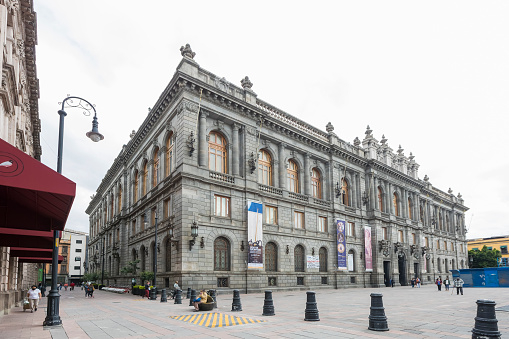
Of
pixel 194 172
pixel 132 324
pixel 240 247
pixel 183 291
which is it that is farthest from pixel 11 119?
pixel 240 247

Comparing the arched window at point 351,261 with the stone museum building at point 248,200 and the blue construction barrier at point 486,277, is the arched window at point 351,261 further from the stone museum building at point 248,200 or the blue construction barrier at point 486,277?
the blue construction barrier at point 486,277

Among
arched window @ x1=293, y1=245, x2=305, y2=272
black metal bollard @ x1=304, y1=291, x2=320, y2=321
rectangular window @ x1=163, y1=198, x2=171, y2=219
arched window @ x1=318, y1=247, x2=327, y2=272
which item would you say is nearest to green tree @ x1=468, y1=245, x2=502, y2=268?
arched window @ x1=318, y1=247, x2=327, y2=272

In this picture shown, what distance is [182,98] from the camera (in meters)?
28.9

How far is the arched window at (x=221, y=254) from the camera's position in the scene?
2883cm

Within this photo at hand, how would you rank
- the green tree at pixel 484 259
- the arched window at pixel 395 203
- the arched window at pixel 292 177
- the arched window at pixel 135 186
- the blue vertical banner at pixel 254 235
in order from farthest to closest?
the green tree at pixel 484 259 → the arched window at pixel 395 203 → the arched window at pixel 135 186 → the arched window at pixel 292 177 → the blue vertical banner at pixel 254 235

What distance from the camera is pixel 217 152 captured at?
3158cm

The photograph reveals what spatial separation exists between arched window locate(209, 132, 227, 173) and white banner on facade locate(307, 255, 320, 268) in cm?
1209

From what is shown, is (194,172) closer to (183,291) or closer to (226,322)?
(183,291)

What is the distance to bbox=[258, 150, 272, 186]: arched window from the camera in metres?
34.5

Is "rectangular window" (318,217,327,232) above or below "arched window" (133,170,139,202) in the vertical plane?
below

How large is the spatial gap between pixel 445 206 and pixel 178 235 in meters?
58.8

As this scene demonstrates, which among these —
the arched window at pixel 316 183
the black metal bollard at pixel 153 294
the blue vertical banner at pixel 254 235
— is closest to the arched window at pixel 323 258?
the arched window at pixel 316 183

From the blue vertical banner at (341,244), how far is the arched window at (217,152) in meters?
15.0

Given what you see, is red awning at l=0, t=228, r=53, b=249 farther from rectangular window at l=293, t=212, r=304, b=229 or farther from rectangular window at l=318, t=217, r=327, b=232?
rectangular window at l=318, t=217, r=327, b=232
